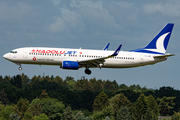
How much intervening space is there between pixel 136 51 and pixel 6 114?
98.4 m

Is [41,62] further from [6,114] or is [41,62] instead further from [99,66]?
[6,114]

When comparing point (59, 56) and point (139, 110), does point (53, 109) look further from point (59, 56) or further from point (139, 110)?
point (59, 56)

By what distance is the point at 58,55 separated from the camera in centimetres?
7050

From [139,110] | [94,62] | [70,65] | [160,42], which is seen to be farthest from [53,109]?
[70,65]

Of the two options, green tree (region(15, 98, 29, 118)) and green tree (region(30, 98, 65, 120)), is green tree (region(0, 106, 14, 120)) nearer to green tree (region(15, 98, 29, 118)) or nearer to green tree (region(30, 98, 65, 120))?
Result: green tree (region(15, 98, 29, 118))

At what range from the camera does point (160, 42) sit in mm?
78812

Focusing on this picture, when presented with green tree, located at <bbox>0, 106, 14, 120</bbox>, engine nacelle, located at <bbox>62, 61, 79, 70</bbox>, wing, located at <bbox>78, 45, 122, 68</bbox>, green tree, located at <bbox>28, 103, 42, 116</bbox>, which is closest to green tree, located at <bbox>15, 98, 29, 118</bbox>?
green tree, located at <bbox>28, 103, 42, 116</bbox>

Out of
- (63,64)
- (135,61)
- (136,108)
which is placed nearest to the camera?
(63,64)

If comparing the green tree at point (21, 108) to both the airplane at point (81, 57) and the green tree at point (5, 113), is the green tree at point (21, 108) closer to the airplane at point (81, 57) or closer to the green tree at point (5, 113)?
the green tree at point (5, 113)

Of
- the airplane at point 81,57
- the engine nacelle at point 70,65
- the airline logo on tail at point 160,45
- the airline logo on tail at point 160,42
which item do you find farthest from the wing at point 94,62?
the airline logo on tail at point 160,45

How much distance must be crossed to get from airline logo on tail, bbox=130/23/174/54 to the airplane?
2.07m

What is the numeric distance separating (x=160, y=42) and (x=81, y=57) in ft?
64.7

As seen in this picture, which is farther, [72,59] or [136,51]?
[136,51]

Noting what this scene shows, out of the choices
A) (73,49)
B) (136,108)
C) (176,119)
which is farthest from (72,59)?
(136,108)
